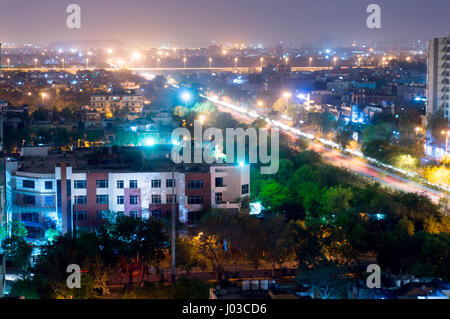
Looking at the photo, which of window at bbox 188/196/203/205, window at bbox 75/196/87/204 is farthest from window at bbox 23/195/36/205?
window at bbox 188/196/203/205

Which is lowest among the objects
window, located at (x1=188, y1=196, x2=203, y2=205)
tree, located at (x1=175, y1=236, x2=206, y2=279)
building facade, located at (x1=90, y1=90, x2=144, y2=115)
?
tree, located at (x1=175, y1=236, x2=206, y2=279)

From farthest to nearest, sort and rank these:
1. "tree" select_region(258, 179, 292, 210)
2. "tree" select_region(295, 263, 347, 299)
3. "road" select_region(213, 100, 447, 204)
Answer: "road" select_region(213, 100, 447, 204)
"tree" select_region(258, 179, 292, 210)
"tree" select_region(295, 263, 347, 299)

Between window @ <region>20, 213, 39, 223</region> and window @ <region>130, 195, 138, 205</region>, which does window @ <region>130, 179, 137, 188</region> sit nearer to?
window @ <region>130, 195, 138, 205</region>

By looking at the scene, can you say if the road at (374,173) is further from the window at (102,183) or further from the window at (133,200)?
the window at (102,183)

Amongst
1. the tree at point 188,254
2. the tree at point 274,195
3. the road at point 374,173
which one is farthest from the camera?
the road at point 374,173

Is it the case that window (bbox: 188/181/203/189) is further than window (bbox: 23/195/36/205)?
Yes

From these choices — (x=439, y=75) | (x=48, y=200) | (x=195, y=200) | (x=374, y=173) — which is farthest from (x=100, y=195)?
(x=439, y=75)

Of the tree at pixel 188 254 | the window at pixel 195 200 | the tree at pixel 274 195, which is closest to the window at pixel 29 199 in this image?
the window at pixel 195 200

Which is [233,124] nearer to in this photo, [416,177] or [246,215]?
[416,177]
